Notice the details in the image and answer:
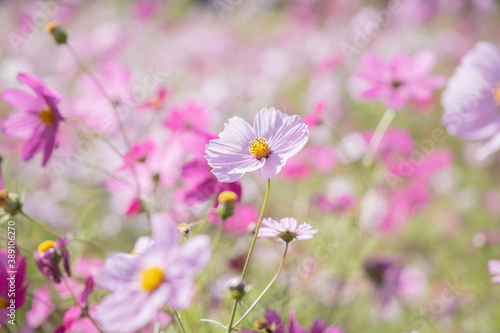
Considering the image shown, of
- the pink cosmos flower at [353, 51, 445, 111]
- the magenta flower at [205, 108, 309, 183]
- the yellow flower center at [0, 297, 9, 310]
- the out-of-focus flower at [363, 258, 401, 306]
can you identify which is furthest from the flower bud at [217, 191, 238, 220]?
the out-of-focus flower at [363, 258, 401, 306]

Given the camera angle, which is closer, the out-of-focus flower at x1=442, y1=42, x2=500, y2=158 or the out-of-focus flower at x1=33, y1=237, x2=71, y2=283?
the out-of-focus flower at x1=33, y1=237, x2=71, y2=283

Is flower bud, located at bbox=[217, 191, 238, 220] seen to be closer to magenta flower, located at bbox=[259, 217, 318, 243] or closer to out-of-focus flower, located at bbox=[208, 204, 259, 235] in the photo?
magenta flower, located at bbox=[259, 217, 318, 243]

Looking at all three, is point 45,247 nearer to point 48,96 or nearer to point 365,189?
point 48,96

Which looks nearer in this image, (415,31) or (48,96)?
(48,96)

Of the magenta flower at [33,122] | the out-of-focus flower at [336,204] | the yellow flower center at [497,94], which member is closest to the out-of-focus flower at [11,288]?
the magenta flower at [33,122]

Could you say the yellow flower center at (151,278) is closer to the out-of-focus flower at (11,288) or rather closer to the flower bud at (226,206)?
the flower bud at (226,206)

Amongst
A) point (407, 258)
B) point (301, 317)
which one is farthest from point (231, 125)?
point (407, 258)

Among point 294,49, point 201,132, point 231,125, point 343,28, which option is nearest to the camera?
point 231,125
